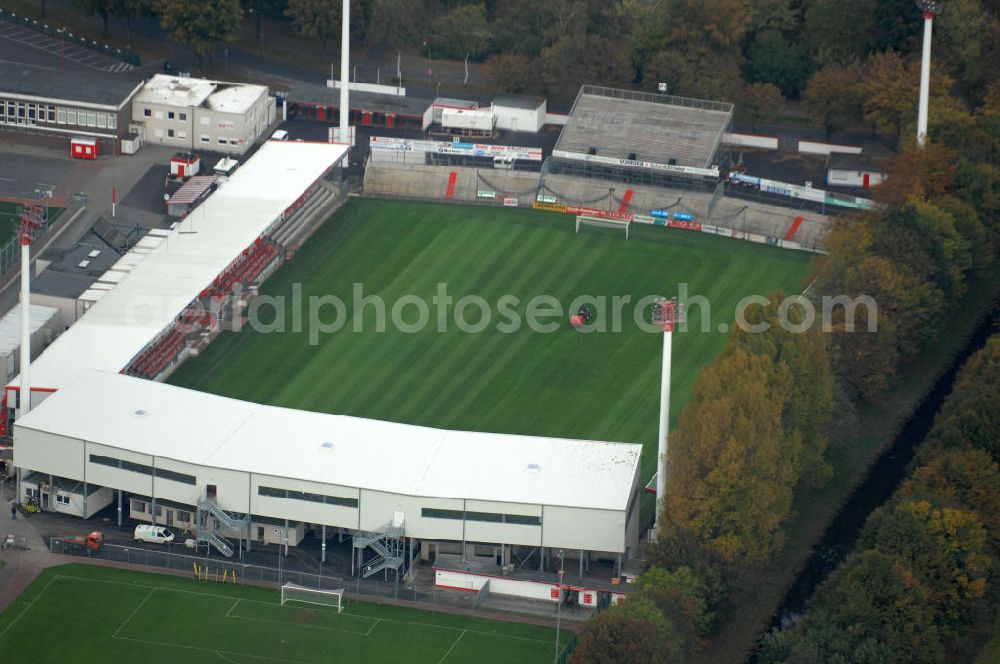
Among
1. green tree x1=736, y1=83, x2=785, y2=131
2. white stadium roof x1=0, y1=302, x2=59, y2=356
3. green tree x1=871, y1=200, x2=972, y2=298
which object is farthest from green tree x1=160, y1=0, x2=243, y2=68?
green tree x1=871, y1=200, x2=972, y2=298

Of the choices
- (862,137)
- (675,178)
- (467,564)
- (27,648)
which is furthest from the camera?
(862,137)

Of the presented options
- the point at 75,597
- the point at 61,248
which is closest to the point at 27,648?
the point at 75,597

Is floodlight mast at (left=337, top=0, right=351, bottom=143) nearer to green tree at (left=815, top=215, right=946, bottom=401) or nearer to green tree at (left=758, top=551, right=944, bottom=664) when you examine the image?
green tree at (left=815, top=215, right=946, bottom=401)

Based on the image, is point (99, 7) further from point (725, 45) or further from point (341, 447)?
point (341, 447)

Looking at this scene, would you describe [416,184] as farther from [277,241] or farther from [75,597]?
[75,597]

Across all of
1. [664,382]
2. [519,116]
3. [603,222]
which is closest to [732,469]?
[664,382]

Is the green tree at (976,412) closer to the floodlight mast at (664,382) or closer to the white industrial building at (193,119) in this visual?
the floodlight mast at (664,382)
